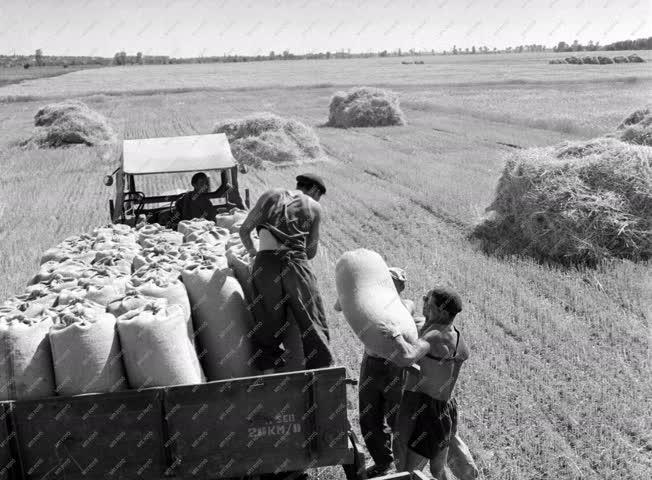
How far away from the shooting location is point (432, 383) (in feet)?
13.0

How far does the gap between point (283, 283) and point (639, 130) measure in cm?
1120

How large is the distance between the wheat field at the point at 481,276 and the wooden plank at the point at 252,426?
1626mm

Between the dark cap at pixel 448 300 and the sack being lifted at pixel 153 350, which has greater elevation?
the dark cap at pixel 448 300

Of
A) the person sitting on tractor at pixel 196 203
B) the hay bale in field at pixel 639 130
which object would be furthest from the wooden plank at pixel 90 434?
the hay bale in field at pixel 639 130

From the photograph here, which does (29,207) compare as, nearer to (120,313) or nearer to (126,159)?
(126,159)

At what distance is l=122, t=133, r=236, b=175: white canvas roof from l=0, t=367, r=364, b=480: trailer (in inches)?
194

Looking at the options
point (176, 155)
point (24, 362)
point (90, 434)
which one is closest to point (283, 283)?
point (90, 434)

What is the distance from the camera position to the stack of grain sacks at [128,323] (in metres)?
3.44

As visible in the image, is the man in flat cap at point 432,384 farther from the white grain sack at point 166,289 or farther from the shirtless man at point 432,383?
the white grain sack at point 166,289

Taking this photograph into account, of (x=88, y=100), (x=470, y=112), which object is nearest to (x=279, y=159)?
(x=470, y=112)

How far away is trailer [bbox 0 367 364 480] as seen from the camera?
3.29m

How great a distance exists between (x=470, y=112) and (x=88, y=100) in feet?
96.5

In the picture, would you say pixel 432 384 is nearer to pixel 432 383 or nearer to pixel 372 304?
pixel 432 383

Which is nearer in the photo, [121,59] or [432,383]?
[432,383]
